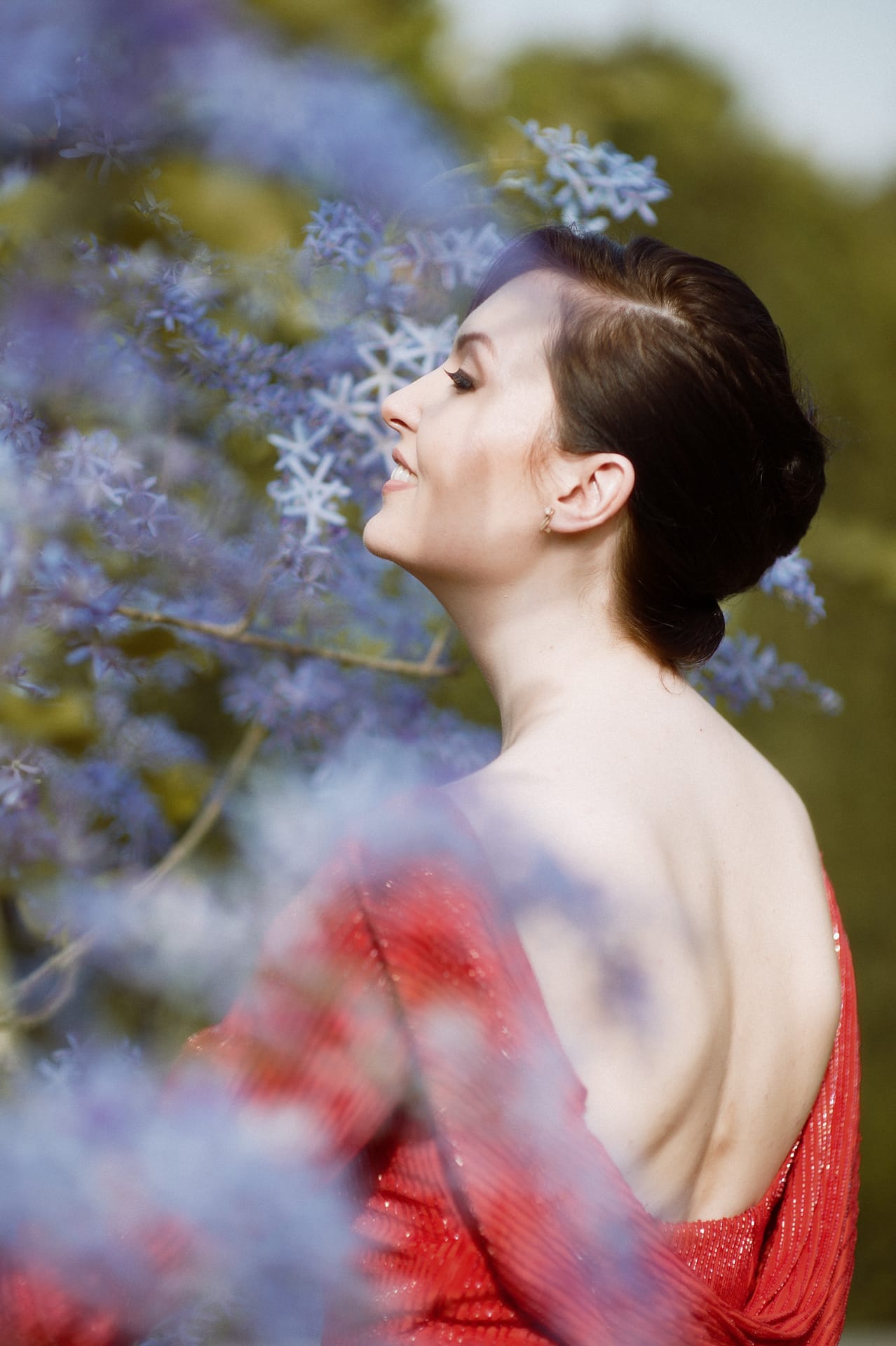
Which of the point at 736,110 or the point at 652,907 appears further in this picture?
the point at 736,110

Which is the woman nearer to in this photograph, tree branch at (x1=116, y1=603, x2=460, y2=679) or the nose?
the nose

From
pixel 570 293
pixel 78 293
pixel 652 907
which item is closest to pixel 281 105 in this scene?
pixel 78 293

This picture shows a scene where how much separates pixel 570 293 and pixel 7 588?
50 cm

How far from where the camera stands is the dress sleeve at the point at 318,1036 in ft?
2.15

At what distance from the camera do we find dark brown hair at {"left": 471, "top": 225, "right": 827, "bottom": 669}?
3.16 ft

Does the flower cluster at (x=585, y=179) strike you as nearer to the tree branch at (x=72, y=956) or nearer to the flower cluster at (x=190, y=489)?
→ the flower cluster at (x=190, y=489)

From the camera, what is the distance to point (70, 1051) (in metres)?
0.92

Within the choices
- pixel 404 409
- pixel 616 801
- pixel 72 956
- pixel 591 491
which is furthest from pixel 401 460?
pixel 72 956

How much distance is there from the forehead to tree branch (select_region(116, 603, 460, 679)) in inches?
12.8

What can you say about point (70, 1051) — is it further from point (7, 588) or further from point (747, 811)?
point (747, 811)

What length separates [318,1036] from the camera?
26.9 inches

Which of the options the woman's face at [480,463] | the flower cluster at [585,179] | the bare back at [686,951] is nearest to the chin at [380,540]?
the woman's face at [480,463]

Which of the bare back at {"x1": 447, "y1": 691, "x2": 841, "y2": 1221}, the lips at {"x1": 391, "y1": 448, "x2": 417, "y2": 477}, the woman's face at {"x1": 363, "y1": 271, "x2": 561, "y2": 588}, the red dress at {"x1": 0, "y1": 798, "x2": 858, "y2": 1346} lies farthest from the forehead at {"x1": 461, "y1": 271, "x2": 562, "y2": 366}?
the red dress at {"x1": 0, "y1": 798, "x2": 858, "y2": 1346}

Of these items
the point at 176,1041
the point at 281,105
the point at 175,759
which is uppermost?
the point at 281,105
